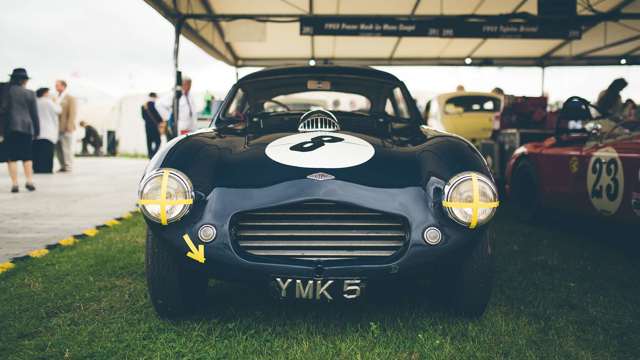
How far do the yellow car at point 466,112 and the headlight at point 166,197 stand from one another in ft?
22.6

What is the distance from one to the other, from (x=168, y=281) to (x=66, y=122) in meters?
9.78

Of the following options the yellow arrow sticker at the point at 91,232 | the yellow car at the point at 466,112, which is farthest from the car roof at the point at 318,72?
the yellow car at the point at 466,112

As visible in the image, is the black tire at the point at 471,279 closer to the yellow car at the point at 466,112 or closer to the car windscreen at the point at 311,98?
the car windscreen at the point at 311,98

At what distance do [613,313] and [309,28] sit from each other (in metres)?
9.59

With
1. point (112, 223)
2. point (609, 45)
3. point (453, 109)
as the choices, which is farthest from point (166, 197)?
point (609, 45)

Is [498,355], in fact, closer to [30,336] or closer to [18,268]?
[30,336]

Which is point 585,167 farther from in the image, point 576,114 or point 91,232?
point 91,232

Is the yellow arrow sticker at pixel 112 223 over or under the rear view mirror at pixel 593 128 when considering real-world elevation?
under

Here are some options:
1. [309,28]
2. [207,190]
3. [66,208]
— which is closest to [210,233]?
[207,190]

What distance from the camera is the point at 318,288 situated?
2.09 meters

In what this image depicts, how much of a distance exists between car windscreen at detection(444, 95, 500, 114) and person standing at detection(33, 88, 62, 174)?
6.92m

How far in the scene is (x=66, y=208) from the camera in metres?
5.84

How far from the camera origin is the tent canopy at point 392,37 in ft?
37.2

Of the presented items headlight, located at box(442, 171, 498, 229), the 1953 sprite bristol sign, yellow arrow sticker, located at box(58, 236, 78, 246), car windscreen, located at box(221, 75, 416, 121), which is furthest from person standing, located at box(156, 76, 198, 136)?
headlight, located at box(442, 171, 498, 229)
